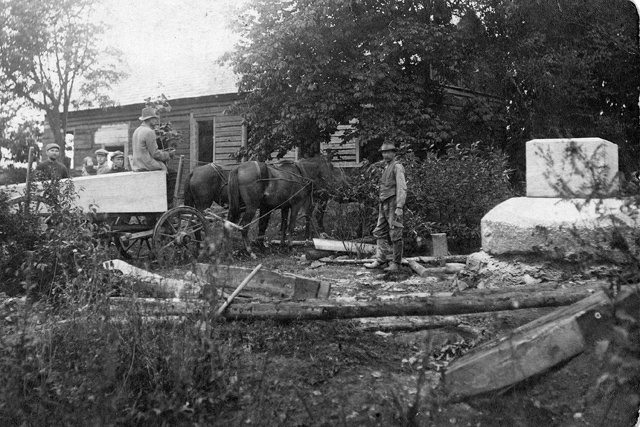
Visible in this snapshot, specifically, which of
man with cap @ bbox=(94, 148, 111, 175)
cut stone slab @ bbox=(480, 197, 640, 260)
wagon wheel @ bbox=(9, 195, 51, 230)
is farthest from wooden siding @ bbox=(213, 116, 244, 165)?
cut stone slab @ bbox=(480, 197, 640, 260)

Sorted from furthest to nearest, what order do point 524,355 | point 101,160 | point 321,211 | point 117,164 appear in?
point 321,211 < point 101,160 < point 117,164 < point 524,355

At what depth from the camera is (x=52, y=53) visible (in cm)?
434

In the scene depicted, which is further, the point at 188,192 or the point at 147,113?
the point at 188,192

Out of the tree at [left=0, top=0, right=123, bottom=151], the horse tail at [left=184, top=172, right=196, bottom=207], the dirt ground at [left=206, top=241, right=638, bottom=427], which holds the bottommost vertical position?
the dirt ground at [left=206, top=241, right=638, bottom=427]

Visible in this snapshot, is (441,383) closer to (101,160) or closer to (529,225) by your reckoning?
(529,225)

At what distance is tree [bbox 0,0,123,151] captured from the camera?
3.97 metres

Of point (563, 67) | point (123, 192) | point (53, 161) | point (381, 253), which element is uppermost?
point (563, 67)

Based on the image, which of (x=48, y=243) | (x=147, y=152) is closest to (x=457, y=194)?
(x=147, y=152)

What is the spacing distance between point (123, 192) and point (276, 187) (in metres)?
3.64

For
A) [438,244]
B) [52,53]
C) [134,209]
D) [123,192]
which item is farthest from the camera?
[438,244]

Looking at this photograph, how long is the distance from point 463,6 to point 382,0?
1.81 m

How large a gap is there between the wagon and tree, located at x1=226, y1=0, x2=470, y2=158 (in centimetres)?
396

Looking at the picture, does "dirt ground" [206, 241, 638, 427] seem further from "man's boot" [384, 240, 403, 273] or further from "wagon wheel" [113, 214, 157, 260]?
"wagon wheel" [113, 214, 157, 260]

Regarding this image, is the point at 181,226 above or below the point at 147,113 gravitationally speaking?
below
